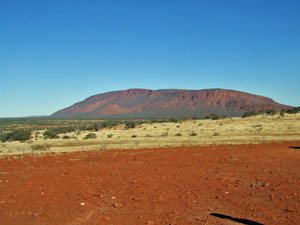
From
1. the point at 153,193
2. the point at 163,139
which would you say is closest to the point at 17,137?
the point at 163,139

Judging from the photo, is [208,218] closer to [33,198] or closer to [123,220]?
[123,220]

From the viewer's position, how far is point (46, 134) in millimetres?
50969

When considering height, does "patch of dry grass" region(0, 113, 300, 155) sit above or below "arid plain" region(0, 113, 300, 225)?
above

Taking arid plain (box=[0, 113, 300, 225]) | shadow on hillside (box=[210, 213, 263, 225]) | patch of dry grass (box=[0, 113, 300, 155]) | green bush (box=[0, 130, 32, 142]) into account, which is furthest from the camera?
green bush (box=[0, 130, 32, 142])

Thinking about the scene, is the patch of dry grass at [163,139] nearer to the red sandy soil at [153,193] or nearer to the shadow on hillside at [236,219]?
the red sandy soil at [153,193]

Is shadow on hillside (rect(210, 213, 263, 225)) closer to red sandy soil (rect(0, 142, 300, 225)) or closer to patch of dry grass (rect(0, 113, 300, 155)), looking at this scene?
red sandy soil (rect(0, 142, 300, 225))

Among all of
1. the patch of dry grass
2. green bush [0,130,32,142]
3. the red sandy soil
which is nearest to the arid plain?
the red sandy soil

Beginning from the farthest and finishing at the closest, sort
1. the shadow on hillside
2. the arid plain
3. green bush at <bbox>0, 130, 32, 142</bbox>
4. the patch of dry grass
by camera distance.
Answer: green bush at <bbox>0, 130, 32, 142</bbox>
the patch of dry grass
the arid plain
the shadow on hillside

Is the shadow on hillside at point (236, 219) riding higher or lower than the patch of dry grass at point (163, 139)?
lower

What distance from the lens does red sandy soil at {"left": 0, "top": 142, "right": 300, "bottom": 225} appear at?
960 cm

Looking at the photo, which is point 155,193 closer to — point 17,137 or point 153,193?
point 153,193

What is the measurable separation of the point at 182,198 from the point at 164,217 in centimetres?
186

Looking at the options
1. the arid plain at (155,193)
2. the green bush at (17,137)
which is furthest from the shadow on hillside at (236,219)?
the green bush at (17,137)

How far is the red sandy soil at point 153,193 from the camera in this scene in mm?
9602
